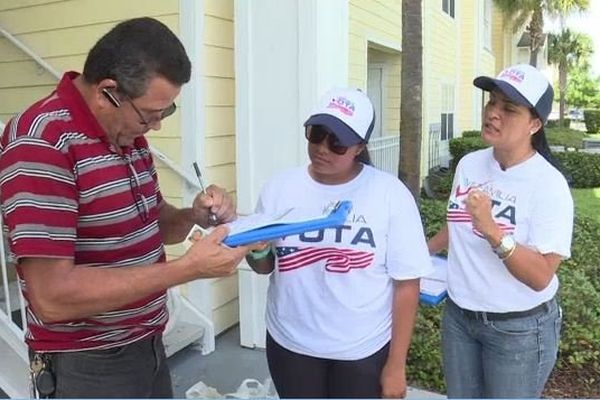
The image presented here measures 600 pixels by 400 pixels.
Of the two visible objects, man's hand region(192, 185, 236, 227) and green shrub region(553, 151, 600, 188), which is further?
green shrub region(553, 151, 600, 188)

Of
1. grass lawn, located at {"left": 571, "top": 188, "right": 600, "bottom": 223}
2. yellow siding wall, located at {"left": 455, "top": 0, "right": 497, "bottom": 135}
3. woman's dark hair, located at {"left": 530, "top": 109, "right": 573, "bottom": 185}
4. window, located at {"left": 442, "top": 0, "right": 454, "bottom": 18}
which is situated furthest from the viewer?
yellow siding wall, located at {"left": 455, "top": 0, "right": 497, "bottom": 135}

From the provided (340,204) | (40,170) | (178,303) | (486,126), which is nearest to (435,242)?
(486,126)

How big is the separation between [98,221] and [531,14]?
84.0ft

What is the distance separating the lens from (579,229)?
21.4 feet

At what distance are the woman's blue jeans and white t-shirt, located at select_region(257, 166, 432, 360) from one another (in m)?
0.36

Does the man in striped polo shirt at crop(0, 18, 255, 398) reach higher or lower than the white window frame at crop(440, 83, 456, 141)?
lower

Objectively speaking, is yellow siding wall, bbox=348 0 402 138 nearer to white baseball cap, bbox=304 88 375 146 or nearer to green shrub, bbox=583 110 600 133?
white baseball cap, bbox=304 88 375 146

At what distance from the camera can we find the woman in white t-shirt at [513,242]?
2.05 m

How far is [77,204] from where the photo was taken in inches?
61.2

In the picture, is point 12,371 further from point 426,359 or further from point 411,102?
point 411,102

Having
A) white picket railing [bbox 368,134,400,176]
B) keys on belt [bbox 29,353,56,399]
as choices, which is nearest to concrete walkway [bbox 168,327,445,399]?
keys on belt [bbox 29,353,56,399]

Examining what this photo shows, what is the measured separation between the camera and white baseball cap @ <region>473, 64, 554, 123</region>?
2.13 m

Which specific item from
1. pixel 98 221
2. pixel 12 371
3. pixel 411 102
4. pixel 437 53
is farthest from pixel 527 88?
pixel 437 53

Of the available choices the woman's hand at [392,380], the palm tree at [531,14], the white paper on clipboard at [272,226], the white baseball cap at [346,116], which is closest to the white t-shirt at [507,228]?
the woman's hand at [392,380]
